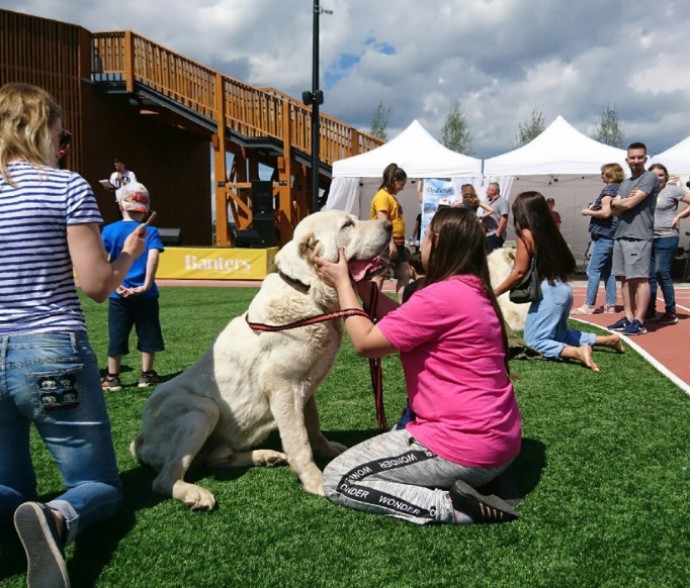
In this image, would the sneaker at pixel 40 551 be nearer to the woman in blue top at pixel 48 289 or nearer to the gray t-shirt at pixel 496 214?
the woman in blue top at pixel 48 289

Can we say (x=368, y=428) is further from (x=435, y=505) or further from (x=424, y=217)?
(x=424, y=217)

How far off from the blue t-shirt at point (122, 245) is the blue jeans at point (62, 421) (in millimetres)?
2517

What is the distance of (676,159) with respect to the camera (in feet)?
45.7

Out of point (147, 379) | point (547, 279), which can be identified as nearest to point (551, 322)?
point (547, 279)

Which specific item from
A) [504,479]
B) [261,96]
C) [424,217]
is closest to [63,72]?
[261,96]

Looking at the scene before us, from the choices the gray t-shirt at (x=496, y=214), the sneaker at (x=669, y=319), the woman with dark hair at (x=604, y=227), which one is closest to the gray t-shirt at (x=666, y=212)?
the woman with dark hair at (x=604, y=227)

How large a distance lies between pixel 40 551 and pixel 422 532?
4.98 feet

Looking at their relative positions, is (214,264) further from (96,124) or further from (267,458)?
(267,458)

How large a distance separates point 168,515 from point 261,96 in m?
18.3

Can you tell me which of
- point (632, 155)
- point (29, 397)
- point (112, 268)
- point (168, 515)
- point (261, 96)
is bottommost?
point (168, 515)

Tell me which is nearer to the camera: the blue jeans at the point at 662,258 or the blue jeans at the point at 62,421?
the blue jeans at the point at 62,421

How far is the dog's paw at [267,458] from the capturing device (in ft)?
10.7

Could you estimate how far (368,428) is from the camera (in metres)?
3.99

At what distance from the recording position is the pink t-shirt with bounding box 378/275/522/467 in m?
2.54
